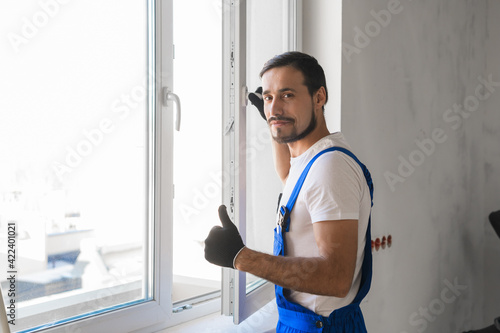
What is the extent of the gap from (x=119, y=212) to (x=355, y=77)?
1094 mm

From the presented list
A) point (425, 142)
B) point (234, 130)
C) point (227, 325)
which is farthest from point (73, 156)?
point (425, 142)

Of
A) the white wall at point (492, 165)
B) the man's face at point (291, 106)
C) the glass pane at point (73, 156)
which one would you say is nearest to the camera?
the glass pane at point (73, 156)

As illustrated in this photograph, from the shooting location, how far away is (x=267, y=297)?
164 centimetres

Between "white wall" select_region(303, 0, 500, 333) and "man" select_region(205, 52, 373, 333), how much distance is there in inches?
21.9

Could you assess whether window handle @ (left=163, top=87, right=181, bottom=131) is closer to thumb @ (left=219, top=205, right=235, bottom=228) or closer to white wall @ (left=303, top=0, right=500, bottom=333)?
thumb @ (left=219, top=205, right=235, bottom=228)

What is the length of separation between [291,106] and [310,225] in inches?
13.7

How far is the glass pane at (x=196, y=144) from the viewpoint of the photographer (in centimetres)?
183

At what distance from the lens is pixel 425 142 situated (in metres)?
2.36

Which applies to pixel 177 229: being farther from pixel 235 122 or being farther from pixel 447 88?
pixel 447 88

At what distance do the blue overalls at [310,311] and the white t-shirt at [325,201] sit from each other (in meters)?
0.01

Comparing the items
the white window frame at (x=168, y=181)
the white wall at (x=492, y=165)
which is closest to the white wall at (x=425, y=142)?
the white wall at (x=492, y=165)

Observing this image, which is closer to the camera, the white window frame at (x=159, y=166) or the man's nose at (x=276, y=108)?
the man's nose at (x=276, y=108)

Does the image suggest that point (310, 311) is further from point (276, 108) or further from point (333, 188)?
point (276, 108)

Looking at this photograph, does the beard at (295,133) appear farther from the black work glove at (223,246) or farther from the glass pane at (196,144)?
the glass pane at (196,144)
